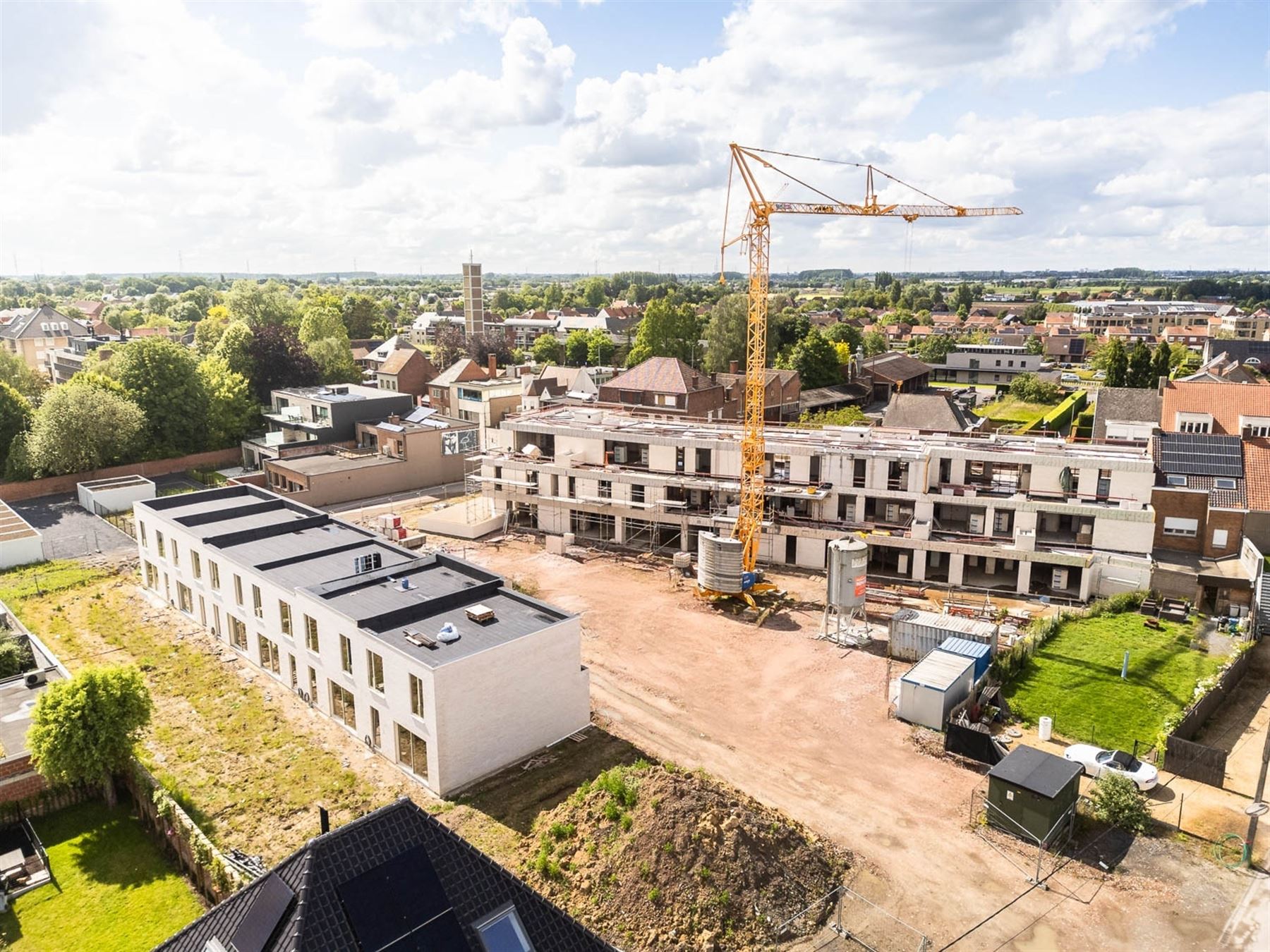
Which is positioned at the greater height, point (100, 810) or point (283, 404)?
point (283, 404)

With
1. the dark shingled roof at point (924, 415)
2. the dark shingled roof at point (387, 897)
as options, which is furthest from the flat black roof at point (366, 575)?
the dark shingled roof at point (924, 415)

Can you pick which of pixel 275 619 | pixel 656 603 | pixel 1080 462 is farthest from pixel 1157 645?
pixel 275 619

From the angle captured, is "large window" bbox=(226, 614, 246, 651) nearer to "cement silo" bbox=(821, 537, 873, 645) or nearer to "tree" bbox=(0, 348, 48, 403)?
"cement silo" bbox=(821, 537, 873, 645)

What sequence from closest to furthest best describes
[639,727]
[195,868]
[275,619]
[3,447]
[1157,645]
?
[195,868], [639,727], [275,619], [1157,645], [3,447]

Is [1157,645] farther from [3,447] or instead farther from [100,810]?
[3,447]

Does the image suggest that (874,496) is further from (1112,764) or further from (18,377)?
(18,377)

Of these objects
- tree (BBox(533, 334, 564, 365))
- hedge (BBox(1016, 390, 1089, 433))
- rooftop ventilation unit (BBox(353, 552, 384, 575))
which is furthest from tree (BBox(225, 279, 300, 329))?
hedge (BBox(1016, 390, 1089, 433))

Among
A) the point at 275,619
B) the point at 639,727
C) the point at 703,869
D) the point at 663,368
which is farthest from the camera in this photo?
the point at 663,368
